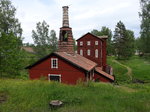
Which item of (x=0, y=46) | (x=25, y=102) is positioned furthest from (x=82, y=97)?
(x=0, y=46)

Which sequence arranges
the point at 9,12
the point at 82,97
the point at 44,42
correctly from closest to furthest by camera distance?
1. the point at 82,97
2. the point at 9,12
3. the point at 44,42

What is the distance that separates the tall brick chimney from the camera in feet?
78.9

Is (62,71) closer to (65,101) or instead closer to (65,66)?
(65,66)

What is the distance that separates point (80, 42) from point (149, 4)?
17.7 m

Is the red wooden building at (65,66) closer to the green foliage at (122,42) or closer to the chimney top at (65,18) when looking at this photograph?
the chimney top at (65,18)

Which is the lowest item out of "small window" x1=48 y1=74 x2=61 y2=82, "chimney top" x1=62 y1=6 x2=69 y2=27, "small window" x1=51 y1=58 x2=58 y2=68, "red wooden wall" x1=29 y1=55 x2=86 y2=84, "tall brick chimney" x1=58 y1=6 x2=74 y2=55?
"small window" x1=48 y1=74 x2=61 y2=82

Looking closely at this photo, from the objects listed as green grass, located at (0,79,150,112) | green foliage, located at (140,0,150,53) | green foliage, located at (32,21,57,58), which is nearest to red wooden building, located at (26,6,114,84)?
green foliage, located at (140,0,150,53)

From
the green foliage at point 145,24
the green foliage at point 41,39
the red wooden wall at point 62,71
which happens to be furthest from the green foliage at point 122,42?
the red wooden wall at point 62,71

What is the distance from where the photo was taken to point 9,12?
3048 centimetres

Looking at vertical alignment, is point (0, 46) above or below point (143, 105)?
above

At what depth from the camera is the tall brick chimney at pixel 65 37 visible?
2405 cm

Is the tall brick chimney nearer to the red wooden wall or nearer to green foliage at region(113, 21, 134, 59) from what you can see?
the red wooden wall

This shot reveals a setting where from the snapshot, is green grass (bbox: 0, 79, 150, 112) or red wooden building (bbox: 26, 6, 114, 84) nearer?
green grass (bbox: 0, 79, 150, 112)

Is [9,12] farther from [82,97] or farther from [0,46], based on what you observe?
[82,97]
